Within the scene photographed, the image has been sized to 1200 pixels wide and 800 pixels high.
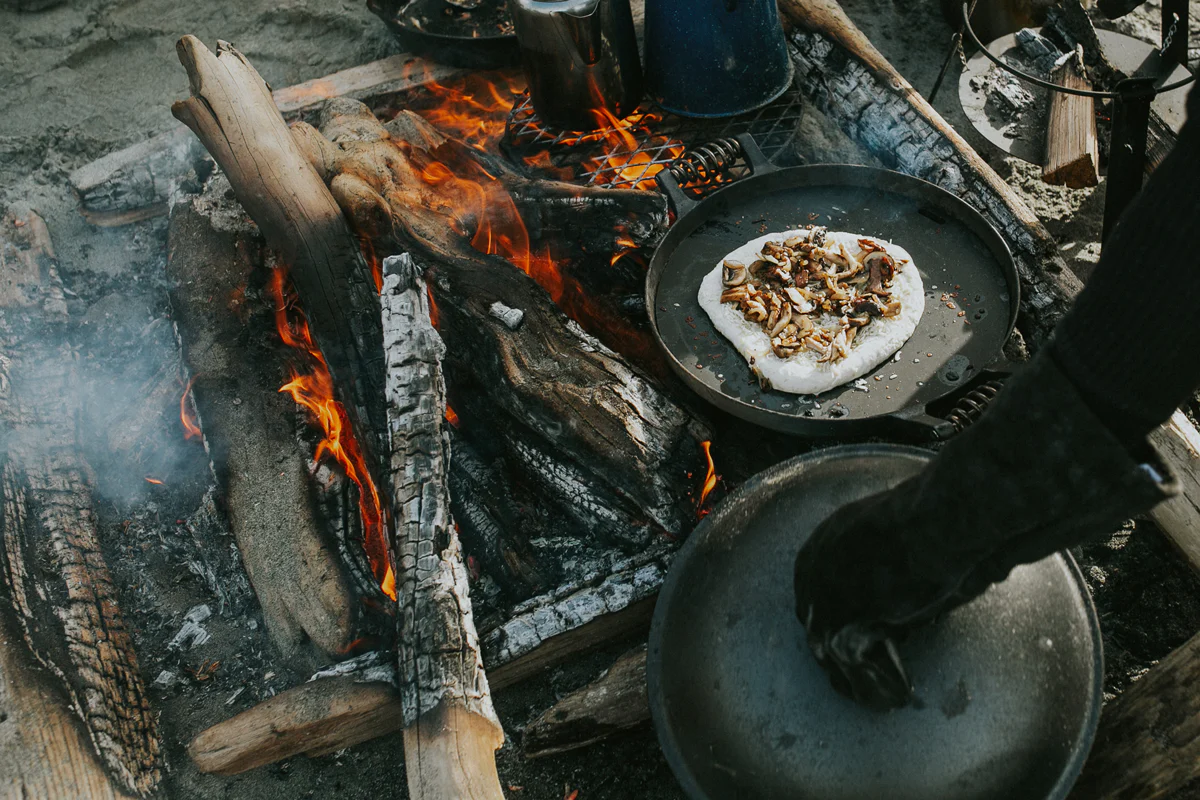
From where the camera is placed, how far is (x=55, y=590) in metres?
2.78

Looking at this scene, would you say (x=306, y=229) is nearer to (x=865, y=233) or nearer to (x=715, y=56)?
(x=715, y=56)

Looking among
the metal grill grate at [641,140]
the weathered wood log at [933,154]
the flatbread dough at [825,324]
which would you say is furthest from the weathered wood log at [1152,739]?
the metal grill grate at [641,140]

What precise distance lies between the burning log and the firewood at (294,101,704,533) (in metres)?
0.22

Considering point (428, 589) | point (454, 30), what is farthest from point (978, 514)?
point (454, 30)

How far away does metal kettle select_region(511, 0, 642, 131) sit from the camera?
10.7 feet

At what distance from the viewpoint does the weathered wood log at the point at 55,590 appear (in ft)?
7.68

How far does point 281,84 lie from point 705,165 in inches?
119

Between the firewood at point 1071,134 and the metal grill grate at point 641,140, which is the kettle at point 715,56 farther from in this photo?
the firewood at point 1071,134

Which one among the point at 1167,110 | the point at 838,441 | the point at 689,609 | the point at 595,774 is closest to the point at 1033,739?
the point at 689,609

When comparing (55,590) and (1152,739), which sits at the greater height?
(1152,739)

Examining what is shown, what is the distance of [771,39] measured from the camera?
3504mm

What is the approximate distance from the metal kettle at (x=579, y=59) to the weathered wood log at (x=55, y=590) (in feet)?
8.17

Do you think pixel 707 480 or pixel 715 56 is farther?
pixel 715 56

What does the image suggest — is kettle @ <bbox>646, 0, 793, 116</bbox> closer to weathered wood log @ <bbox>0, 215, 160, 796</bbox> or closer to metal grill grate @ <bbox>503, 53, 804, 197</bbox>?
metal grill grate @ <bbox>503, 53, 804, 197</bbox>
